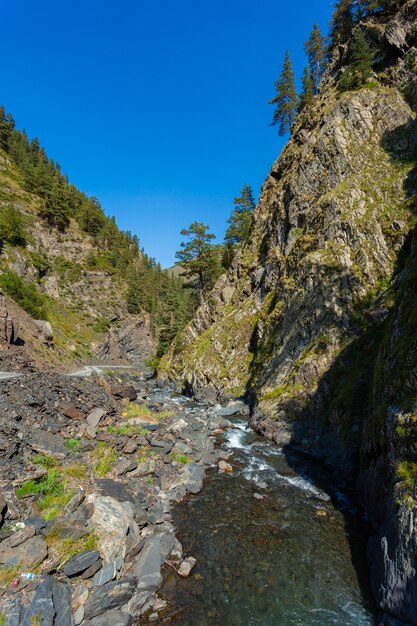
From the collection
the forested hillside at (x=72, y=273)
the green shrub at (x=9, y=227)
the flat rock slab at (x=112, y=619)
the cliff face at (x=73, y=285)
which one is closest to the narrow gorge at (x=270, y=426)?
the flat rock slab at (x=112, y=619)

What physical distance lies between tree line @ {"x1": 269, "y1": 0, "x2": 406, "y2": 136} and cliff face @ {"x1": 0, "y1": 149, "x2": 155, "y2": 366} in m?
61.2

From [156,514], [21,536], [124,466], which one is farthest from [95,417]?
[21,536]

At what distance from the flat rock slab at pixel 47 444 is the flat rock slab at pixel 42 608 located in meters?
7.52

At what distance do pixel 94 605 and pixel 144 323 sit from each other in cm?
8395

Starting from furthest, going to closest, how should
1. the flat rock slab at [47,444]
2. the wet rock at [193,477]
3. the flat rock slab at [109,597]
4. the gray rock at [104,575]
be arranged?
the wet rock at [193,477]
the flat rock slab at [47,444]
the gray rock at [104,575]
the flat rock slab at [109,597]

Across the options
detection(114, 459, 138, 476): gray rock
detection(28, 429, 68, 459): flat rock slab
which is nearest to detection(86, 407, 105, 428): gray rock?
detection(28, 429, 68, 459): flat rock slab

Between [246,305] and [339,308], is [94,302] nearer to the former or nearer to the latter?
[246,305]

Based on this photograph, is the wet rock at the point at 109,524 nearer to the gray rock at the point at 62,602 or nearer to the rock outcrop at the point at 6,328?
the gray rock at the point at 62,602

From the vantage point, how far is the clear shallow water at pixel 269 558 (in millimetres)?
8625

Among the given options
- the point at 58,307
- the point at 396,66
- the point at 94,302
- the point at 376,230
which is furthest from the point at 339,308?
the point at 94,302

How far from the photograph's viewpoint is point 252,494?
1498cm

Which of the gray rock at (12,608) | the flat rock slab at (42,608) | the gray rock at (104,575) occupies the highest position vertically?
the gray rock at (12,608)

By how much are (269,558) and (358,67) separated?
54.9 meters

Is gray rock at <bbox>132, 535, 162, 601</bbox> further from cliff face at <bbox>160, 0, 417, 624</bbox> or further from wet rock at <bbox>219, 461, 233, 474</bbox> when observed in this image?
wet rock at <bbox>219, 461, 233, 474</bbox>
